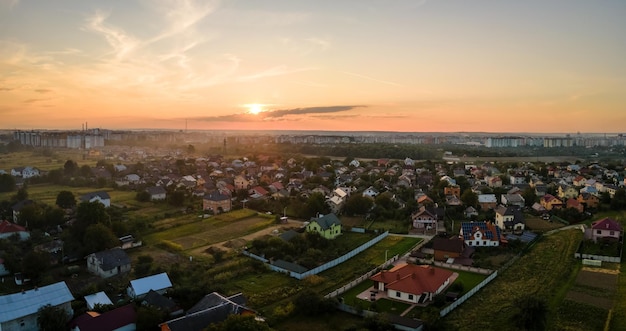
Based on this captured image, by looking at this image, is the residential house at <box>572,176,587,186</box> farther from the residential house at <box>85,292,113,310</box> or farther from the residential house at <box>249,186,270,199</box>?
the residential house at <box>85,292,113,310</box>

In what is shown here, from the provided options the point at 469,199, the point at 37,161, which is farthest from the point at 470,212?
the point at 37,161

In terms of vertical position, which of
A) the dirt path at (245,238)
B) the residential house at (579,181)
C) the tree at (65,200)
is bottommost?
the dirt path at (245,238)

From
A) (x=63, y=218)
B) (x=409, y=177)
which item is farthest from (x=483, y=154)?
(x=63, y=218)

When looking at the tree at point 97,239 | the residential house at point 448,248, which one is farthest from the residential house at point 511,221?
the tree at point 97,239

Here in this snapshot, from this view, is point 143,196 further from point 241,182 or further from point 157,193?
point 241,182

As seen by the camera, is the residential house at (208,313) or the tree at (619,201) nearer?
the residential house at (208,313)

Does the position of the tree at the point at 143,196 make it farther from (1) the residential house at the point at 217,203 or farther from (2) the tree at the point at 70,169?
(2) the tree at the point at 70,169

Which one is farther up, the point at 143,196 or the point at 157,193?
the point at 157,193
